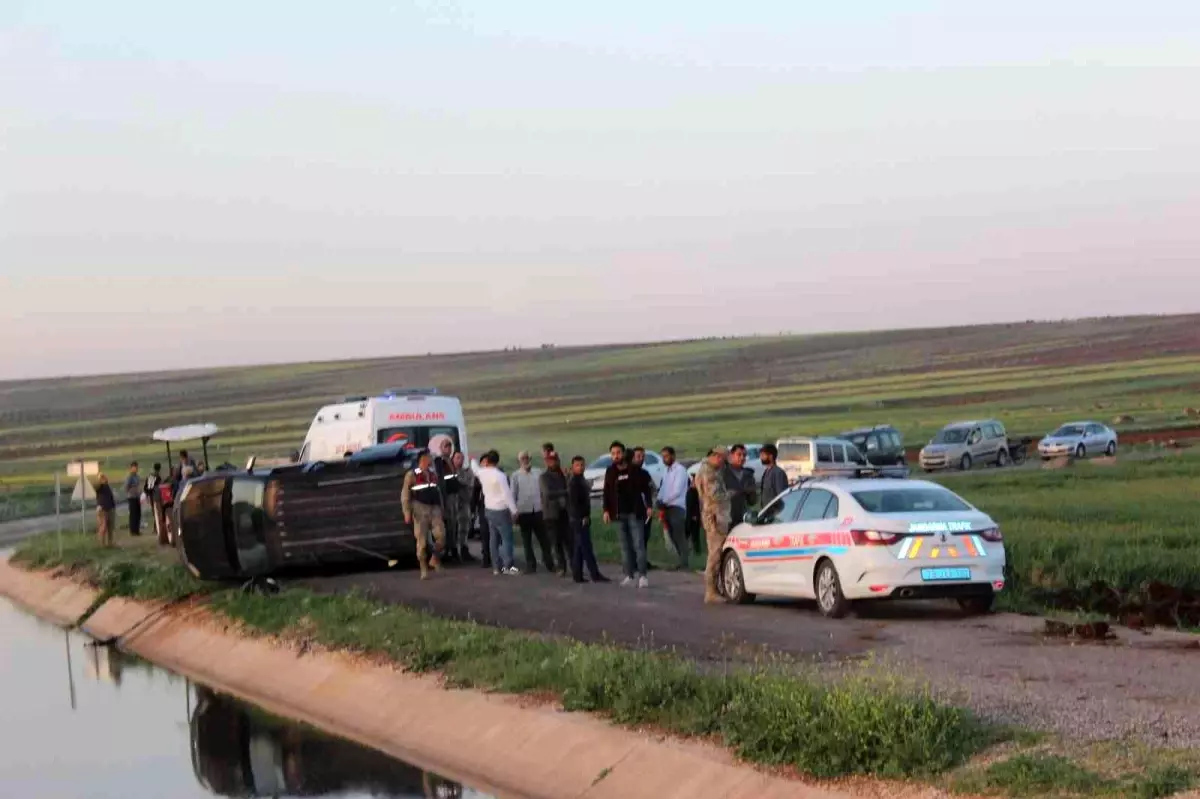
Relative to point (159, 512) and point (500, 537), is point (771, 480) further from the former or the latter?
point (159, 512)

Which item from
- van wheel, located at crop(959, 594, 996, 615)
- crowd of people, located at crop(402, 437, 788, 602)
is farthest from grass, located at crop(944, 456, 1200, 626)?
crowd of people, located at crop(402, 437, 788, 602)

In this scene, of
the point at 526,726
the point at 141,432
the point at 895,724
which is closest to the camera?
the point at 895,724

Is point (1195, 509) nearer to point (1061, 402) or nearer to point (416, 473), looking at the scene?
point (416, 473)

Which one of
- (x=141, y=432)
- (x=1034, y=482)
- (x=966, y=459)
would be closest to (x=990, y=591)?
(x=1034, y=482)

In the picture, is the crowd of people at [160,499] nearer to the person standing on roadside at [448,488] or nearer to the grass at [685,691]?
the person standing on roadside at [448,488]

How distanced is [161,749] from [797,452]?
3448 centimetres

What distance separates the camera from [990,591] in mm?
19719

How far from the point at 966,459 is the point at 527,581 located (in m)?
38.6

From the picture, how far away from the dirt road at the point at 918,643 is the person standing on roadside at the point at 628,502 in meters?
0.58

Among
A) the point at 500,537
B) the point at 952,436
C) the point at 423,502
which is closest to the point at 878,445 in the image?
the point at 952,436

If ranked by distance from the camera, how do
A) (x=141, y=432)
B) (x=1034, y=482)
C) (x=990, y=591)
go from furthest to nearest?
(x=141, y=432) < (x=1034, y=482) < (x=990, y=591)

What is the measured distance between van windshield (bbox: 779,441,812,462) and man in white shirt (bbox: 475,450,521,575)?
2346cm

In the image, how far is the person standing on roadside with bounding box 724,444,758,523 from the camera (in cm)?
2353

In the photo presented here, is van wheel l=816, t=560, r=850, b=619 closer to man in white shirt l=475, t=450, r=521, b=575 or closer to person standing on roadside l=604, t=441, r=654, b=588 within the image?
person standing on roadside l=604, t=441, r=654, b=588
